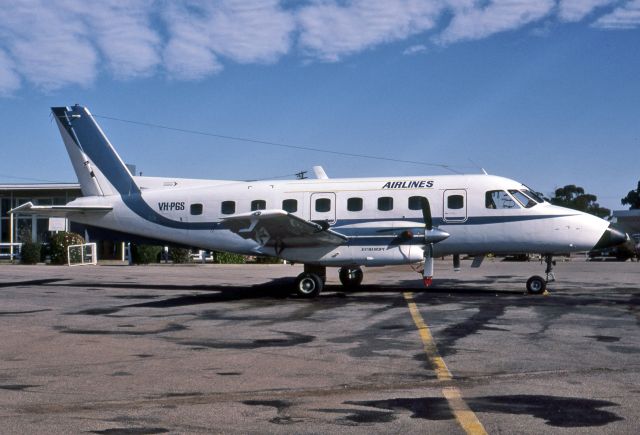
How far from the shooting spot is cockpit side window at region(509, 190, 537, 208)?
762 inches

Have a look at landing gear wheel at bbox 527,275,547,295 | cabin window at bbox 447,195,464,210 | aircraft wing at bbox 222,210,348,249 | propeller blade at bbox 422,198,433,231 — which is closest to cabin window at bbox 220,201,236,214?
aircraft wing at bbox 222,210,348,249

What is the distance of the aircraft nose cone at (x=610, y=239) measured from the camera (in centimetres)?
1897

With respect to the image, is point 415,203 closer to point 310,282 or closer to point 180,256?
point 310,282

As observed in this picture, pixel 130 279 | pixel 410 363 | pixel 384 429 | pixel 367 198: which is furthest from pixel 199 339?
A: pixel 130 279

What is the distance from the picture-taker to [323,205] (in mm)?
20469

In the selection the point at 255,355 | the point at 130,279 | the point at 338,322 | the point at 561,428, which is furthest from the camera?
the point at 130,279

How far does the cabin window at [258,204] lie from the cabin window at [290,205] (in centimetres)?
65

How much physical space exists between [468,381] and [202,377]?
3.25 m

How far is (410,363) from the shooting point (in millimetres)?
9180

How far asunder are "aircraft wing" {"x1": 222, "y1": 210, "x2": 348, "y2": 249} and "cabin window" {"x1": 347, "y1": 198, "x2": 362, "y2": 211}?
124 centimetres

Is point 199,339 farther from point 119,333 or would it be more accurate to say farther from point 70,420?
point 70,420

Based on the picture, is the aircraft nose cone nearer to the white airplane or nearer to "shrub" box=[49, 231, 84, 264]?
the white airplane

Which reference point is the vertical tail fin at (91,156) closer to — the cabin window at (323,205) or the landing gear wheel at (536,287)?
the cabin window at (323,205)

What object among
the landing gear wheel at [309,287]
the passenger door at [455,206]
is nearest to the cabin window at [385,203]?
the passenger door at [455,206]
